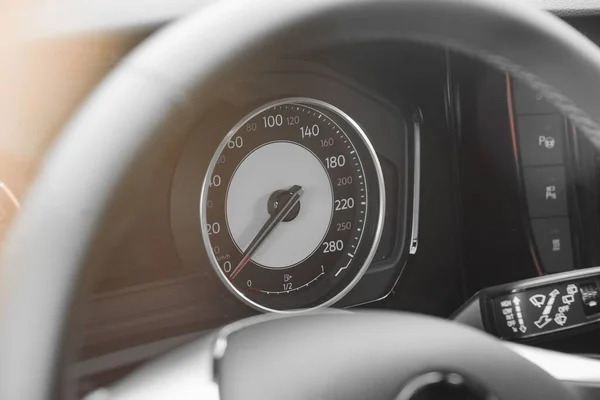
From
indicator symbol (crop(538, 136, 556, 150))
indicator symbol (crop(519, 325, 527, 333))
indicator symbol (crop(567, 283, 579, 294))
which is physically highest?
indicator symbol (crop(538, 136, 556, 150))

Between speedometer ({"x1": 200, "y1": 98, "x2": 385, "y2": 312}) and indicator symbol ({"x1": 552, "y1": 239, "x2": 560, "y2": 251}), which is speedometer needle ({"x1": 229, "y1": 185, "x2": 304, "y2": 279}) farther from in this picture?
indicator symbol ({"x1": 552, "y1": 239, "x2": 560, "y2": 251})

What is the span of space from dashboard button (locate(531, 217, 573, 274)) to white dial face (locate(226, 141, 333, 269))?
1.06 ft

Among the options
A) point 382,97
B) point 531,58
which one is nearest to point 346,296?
point 382,97

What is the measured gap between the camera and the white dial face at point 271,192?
1.05 m

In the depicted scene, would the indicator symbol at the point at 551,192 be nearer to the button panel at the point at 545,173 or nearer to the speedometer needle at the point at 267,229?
the button panel at the point at 545,173

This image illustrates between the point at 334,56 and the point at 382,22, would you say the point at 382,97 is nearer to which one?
the point at 334,56

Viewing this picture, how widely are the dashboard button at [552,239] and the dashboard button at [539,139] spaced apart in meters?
0.09

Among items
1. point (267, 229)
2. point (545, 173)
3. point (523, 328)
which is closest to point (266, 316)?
point (267, 229)

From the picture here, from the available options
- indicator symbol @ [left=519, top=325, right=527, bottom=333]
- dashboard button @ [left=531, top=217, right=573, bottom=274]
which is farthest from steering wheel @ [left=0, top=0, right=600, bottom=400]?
dashboard button @ [left=531, top=217, right=573, bottom=274]

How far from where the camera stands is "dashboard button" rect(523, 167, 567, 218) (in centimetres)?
117

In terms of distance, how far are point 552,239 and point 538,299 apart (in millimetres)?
122

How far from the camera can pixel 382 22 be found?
56 centimetres

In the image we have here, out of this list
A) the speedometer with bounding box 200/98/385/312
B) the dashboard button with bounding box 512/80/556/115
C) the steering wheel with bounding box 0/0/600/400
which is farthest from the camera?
the dashboard button with bounding box 512/80/556/115

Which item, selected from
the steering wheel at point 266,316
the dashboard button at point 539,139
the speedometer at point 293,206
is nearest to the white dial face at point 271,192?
the speedometer at point 293,206
